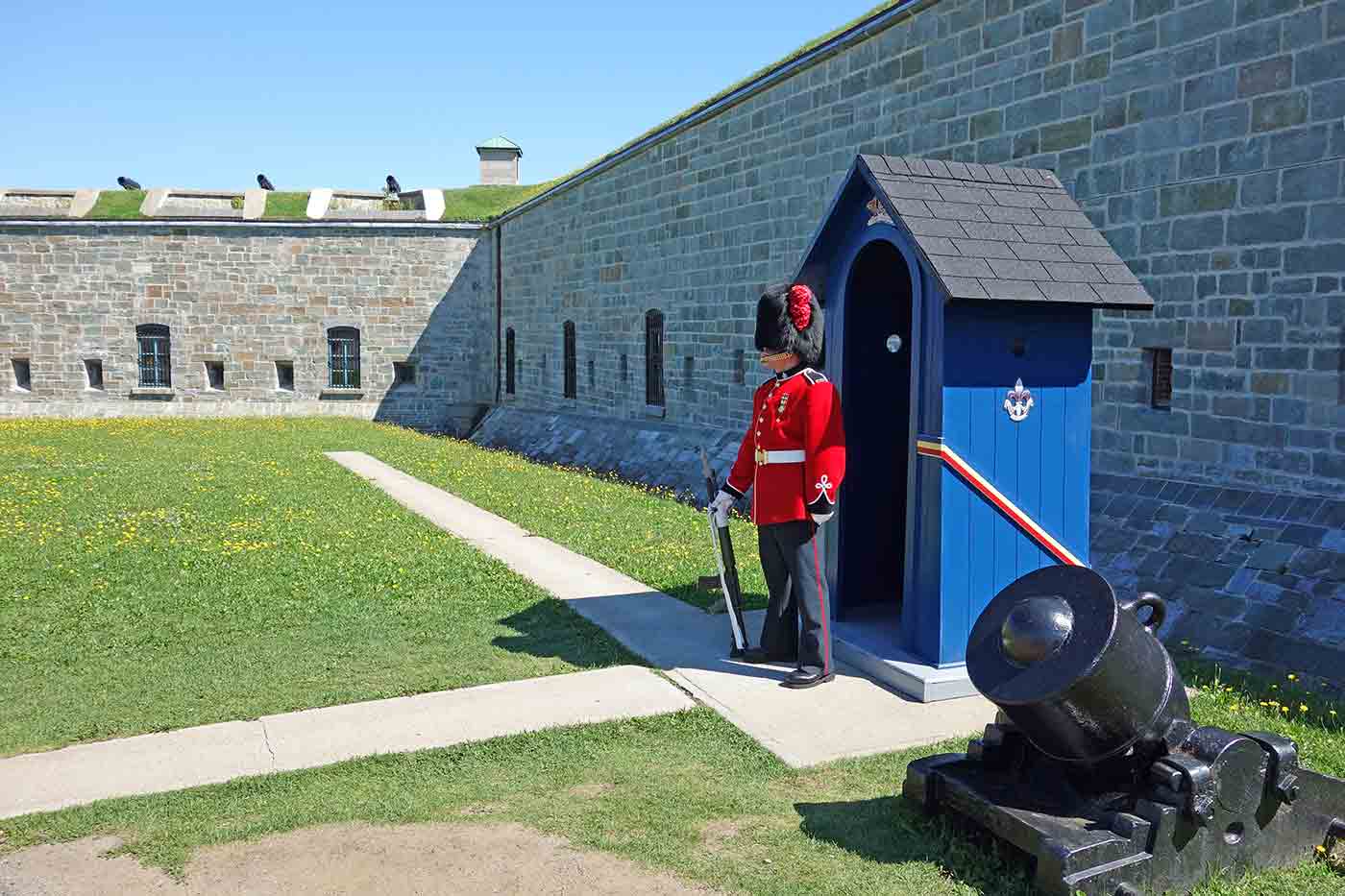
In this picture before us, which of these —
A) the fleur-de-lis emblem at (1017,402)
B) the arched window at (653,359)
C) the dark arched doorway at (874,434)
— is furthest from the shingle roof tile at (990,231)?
the arched window at (653,359)

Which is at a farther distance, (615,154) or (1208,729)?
(615,154)

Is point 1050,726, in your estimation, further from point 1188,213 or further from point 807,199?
point 807,199

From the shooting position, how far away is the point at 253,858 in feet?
12.7

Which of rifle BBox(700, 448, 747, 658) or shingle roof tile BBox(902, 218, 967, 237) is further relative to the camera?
rifle BBox(700, 448, 747, 658)

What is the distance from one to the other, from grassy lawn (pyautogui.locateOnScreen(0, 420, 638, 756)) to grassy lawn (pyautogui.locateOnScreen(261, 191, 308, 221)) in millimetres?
16652

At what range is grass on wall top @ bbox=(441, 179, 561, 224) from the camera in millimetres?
29428

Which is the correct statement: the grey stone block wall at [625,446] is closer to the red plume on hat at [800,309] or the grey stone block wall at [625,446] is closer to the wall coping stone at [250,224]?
the red plume on hat at [800,309]

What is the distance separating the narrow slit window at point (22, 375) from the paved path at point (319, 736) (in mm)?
27593

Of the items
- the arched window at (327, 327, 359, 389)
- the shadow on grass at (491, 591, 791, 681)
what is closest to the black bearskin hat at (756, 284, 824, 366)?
Answer: the shadow on grass at (491, 591, 791, 681)

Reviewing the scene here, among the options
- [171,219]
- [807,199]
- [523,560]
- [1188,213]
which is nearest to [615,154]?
[807,199]

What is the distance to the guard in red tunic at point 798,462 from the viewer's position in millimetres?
5789

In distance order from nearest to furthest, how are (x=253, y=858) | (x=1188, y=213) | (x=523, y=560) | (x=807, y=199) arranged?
(x=253, y=858), (x=1188, y=213), (x=523, y=560), (x=807, y=199)

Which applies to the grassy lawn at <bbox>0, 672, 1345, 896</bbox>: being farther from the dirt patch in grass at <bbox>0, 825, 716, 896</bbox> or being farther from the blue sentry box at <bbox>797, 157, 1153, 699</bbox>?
the blue sentry box at <bbox>797, 157, 1153, 699</bbox>

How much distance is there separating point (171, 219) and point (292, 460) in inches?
557
